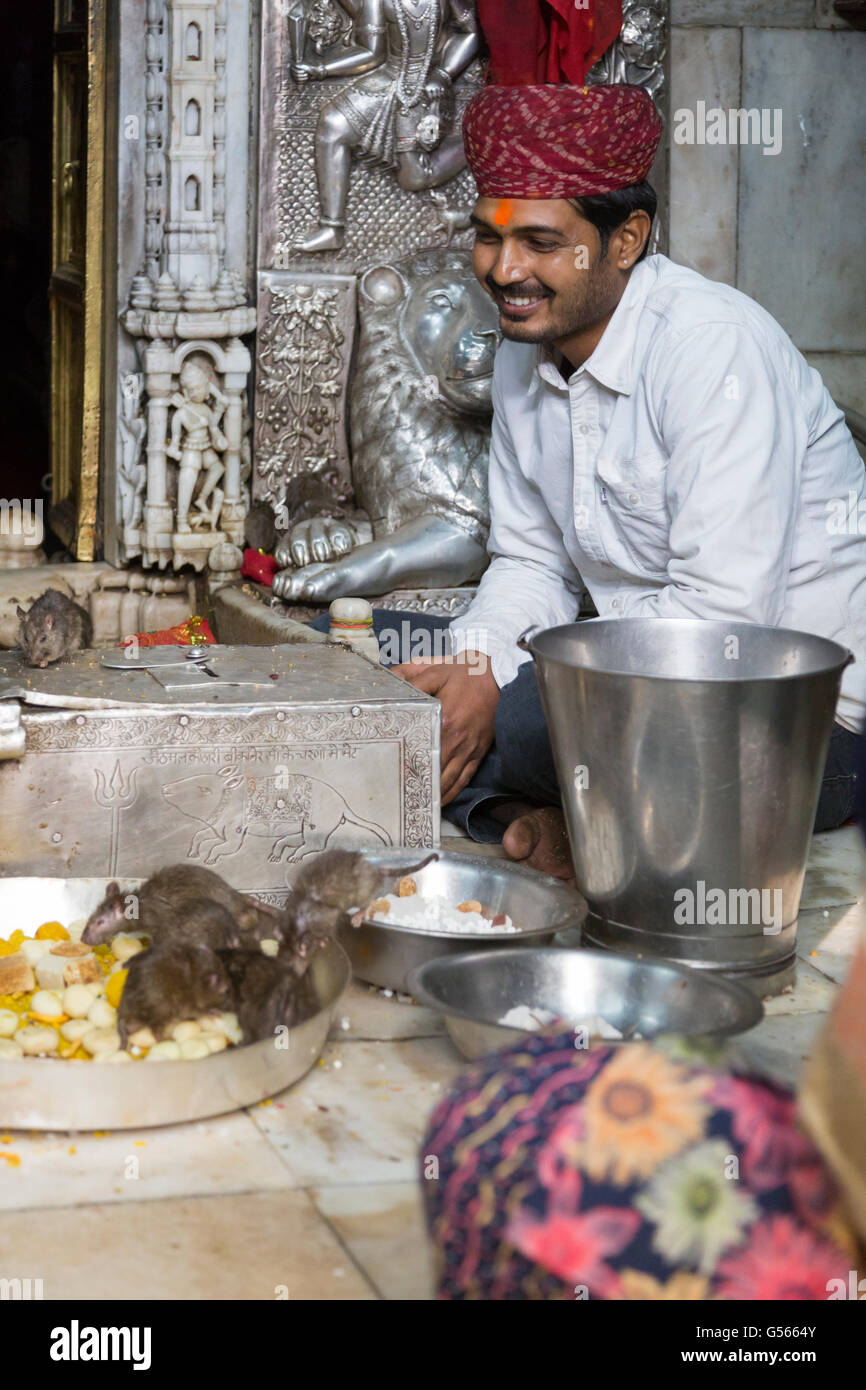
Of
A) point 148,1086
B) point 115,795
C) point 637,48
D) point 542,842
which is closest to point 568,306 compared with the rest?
point 542,842

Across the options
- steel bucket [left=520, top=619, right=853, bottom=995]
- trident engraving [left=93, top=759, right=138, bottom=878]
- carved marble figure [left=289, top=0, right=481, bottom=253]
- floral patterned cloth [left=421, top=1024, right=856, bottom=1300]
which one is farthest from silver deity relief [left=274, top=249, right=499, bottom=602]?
floral patterned cloth [left=421, top=1024, right=856, bottom=1300]

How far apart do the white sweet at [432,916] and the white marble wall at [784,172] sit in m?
3.17

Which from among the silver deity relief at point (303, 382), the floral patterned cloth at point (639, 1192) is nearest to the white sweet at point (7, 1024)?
the floral patterned cloth at point (639, 1192)

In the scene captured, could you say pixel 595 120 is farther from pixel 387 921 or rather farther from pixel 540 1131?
pixel 540 1131

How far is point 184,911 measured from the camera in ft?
8.67

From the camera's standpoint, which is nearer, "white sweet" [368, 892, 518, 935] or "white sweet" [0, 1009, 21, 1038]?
"white sweet" [0, 1009, 21, 1038]

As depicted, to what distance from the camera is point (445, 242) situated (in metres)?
5.53

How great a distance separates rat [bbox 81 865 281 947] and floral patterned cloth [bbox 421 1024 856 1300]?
4.06 feet

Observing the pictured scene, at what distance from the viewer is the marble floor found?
2.03 m

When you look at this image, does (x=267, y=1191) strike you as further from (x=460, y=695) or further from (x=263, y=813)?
(x=460, y=695)

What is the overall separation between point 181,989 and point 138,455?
10.5ft

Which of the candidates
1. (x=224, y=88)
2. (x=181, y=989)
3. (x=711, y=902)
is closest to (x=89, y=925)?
(x=181, y=989)

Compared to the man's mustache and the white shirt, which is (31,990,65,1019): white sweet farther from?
the man's mustache

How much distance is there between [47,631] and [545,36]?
2.84 meters
